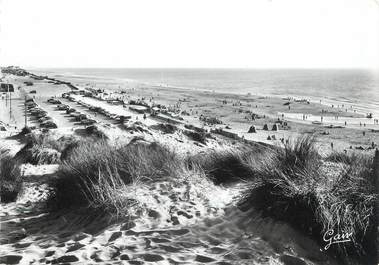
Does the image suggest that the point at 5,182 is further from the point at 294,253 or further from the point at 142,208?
the point at 294,253

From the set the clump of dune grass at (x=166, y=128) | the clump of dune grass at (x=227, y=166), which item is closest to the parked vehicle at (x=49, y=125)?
the clump of dune grass at (x=166, y=128)

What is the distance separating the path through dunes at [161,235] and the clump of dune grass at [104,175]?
249 mm

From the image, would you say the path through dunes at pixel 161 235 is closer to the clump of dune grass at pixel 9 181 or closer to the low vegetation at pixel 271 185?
the low vegetation at pixel 271 185

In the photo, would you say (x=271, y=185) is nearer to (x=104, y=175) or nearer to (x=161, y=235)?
(x=161, y=235)

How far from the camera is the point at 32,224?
229 inches

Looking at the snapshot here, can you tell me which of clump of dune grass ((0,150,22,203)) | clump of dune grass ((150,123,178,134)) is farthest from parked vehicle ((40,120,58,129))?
clump of dune grass ((0,150,22,203))

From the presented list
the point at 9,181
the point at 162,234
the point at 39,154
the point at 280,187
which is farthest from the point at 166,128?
the point at 162,234

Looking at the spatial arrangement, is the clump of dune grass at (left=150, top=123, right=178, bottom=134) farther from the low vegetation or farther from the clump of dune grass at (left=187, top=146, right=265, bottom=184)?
the low vegetation

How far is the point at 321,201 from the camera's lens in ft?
15.9

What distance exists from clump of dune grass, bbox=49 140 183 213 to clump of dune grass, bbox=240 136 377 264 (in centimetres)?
186

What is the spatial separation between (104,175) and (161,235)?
2007 mm

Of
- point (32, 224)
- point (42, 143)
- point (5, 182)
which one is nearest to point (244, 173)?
point (32, 224)

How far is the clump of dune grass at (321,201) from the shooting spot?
4730 mm

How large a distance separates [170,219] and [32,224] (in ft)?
7.49
